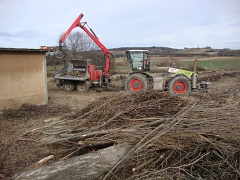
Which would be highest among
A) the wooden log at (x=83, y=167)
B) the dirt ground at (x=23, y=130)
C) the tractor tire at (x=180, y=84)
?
the tractor tire at (x=180, y=84)

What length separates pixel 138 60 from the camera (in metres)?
12.6

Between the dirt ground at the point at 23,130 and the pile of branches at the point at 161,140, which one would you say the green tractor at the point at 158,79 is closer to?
the dirt ground at the point at 23,130

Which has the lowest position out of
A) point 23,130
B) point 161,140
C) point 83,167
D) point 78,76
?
point 23,130

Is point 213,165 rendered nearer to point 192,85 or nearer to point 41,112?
point 41,112

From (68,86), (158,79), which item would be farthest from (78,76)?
(158,79)

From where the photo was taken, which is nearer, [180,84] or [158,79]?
[180,84]

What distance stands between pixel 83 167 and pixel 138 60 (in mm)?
9571

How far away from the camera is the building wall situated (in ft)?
27.3

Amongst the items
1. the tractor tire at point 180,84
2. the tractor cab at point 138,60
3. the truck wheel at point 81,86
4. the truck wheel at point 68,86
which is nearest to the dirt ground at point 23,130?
the truck wheel at point 81,86

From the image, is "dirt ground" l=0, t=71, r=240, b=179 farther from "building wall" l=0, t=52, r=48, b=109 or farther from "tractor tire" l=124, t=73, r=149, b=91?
"tractor tire" l=124, t=73, r=149, b=91

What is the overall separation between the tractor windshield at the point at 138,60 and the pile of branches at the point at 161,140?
8.33m

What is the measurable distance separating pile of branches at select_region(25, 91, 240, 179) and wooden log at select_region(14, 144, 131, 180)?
11 cm

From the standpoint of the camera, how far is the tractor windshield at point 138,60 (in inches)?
493

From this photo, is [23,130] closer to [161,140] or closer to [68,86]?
[161,140]
